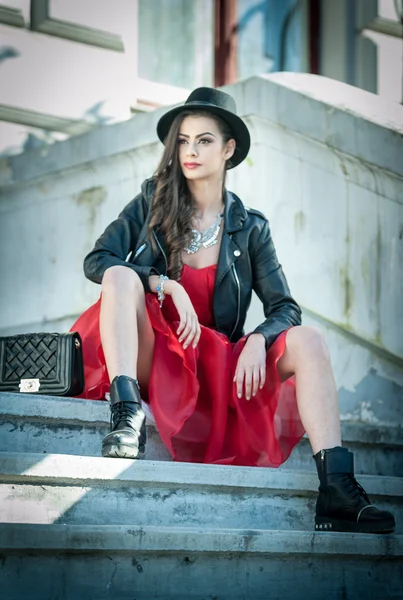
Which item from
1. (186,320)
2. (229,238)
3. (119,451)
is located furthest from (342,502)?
(229,238)

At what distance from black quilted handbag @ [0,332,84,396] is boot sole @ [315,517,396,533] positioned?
90 cm

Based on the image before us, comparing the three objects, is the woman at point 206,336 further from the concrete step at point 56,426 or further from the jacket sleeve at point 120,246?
the concrete step at point 56,426

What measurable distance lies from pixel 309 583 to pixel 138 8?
4.78 meters

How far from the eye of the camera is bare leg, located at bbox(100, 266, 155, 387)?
10.9 feet

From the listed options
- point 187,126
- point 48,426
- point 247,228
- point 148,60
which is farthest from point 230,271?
point 148,60

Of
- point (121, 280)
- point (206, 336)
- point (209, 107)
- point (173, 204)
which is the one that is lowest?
point (206, 336)

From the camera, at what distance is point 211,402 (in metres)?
3.66

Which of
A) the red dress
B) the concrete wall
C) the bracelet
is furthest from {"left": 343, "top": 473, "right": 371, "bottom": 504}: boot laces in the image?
the concrete wall

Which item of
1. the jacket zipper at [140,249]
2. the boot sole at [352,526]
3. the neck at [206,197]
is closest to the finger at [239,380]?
the boot sole at [352,526]

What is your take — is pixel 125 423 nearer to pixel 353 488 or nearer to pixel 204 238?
pixel 353 488

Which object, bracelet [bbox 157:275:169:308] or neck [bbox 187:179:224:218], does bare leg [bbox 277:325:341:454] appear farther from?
neck [bbox 187:179:224:218]

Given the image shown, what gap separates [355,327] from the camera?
4949mm

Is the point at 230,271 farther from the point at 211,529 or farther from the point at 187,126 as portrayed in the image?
the point at 211,529

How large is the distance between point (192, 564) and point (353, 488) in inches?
24.0
